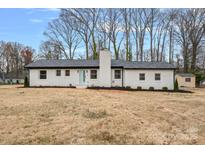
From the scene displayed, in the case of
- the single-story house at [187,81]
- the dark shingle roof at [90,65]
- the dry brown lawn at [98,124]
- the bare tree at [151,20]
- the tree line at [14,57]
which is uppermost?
the bare tree at [151,20]

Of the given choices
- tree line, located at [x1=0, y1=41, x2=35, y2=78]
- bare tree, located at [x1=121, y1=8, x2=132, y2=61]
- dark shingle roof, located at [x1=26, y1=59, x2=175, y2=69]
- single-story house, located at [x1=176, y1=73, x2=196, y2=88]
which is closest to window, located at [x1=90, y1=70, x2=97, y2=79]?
dark shingle roof, located at [x1=26, y1=59, x2=175, y2=69]

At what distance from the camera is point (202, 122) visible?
10523 millimetres

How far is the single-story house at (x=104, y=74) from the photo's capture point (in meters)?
26.3

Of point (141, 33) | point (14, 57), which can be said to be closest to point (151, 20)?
point (141, 33)

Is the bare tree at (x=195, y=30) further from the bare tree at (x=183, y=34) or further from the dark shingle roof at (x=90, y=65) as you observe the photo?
the dark shingle roof at (x=90, y=65)

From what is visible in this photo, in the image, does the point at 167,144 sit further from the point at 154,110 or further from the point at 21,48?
the point at 21,48

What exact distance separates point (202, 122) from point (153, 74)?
52.3ft

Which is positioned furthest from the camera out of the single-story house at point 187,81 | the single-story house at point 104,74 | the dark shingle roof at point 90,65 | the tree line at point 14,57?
the tree line at point 14,57

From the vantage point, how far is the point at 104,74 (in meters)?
26.5

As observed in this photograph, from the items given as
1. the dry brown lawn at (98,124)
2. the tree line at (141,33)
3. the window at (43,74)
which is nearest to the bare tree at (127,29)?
the tree line at (141,33)

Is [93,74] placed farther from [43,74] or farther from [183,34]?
[183,34]

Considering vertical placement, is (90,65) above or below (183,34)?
below
